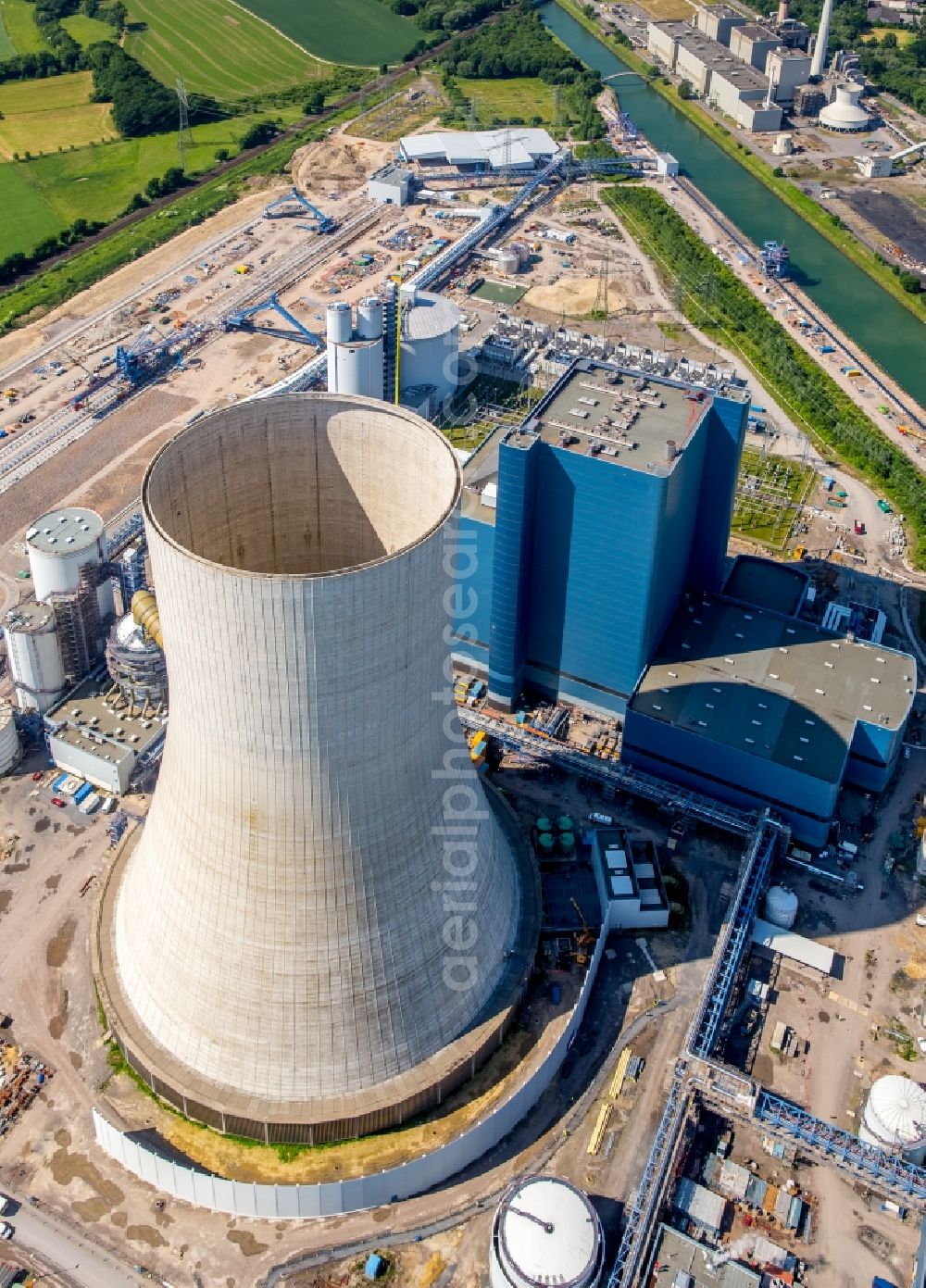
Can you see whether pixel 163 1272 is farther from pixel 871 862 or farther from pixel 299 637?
pixel 871 862

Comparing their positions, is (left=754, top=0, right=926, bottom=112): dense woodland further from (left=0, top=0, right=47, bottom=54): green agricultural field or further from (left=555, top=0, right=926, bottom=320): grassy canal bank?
(left=0, top=0, right=47, bottom=54): green agricultural field

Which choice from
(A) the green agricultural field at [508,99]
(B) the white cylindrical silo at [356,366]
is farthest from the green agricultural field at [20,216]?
(A) the green agricultural field at [508,99]

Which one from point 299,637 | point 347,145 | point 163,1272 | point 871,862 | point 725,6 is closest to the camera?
point 299,637

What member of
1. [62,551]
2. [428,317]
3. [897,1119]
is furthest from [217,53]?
[897,1119]

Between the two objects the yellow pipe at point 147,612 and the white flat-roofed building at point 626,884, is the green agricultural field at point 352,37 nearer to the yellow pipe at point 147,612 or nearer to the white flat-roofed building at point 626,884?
the yellow pipe at point 147,612

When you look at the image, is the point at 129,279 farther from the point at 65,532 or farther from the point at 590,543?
the point at 590,543

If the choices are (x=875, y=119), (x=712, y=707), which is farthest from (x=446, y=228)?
(x=712, y=707)
